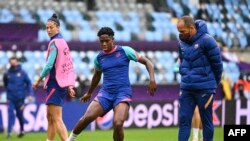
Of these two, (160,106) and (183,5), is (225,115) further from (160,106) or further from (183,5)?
(183,5)

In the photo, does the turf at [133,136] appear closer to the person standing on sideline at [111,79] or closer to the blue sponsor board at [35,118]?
the blue sponsor board at [35,118]

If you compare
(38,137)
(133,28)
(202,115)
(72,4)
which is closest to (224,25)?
(133,28)

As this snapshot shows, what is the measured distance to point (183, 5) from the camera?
35.5 metres

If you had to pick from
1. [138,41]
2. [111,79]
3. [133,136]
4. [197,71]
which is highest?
[138,41]

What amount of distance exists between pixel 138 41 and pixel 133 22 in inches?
129

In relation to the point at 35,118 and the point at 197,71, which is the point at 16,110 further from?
the point at 197,71

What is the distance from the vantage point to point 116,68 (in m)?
12.6

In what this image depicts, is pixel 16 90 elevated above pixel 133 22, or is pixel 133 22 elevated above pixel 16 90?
pixel 133 22

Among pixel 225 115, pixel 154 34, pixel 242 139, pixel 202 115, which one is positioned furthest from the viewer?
pixel 154 34

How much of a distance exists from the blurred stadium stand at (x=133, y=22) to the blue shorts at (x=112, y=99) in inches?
554

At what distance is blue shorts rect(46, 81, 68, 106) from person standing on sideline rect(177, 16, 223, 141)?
2.17 metres

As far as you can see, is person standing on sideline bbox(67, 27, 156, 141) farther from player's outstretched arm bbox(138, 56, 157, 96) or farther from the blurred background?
the blurred background

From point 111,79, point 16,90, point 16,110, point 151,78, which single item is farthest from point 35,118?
point 151,78

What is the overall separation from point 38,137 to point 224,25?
16544 mm
